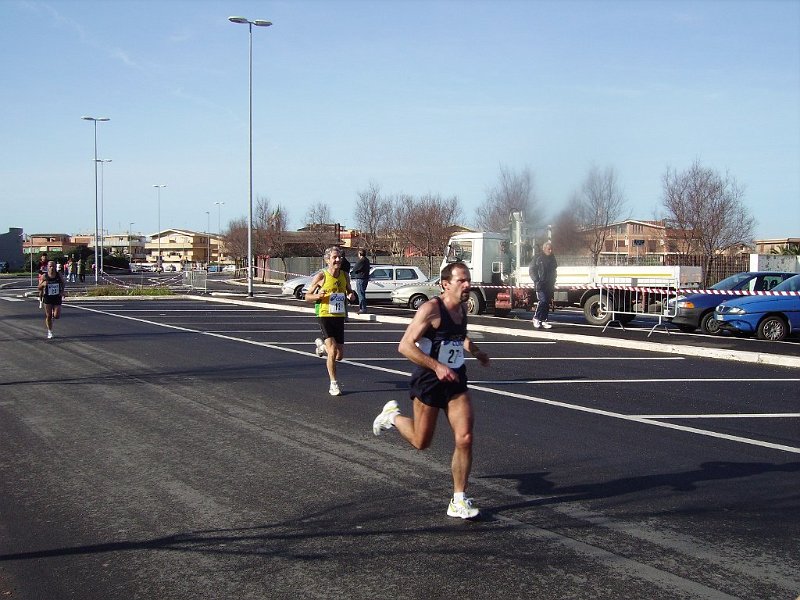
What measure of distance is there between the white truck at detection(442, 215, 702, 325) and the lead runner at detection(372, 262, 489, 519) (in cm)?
1485

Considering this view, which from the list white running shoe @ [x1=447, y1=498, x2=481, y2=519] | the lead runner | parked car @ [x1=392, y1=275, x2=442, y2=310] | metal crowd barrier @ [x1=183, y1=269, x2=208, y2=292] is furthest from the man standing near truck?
metal crowd barrier @ [x1=183, y1=269, x2=208, y2=292]

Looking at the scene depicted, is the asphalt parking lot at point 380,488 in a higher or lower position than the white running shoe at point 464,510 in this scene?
lower

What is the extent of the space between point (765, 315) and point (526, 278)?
281 inches

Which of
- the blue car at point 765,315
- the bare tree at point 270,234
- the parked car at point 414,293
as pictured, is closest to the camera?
the blue car at point 765,315

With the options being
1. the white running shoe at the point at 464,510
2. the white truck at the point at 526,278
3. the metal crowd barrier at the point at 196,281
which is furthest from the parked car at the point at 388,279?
the white running shoe at the point at 464,510

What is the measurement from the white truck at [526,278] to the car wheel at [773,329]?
2563 mm

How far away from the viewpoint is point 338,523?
5.34 m

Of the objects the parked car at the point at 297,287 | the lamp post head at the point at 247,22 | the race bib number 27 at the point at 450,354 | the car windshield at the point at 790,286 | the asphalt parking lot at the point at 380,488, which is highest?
the lamp post head at the point at 247,22

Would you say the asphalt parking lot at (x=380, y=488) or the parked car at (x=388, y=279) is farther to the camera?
the parked car at (x=388, y=279)

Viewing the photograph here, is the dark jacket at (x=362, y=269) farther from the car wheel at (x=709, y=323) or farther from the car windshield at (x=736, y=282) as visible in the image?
the car windshield at (x=736, y=282)

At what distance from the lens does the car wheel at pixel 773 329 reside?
17453 mm

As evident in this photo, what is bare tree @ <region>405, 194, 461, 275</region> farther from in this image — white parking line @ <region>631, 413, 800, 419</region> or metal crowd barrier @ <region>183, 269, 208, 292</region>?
white parking line @ <region>631, 413, 800, 419</region>

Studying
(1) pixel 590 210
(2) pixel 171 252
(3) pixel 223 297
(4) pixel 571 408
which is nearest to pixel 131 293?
(3) pixel 223 297

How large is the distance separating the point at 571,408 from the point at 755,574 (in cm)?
514
